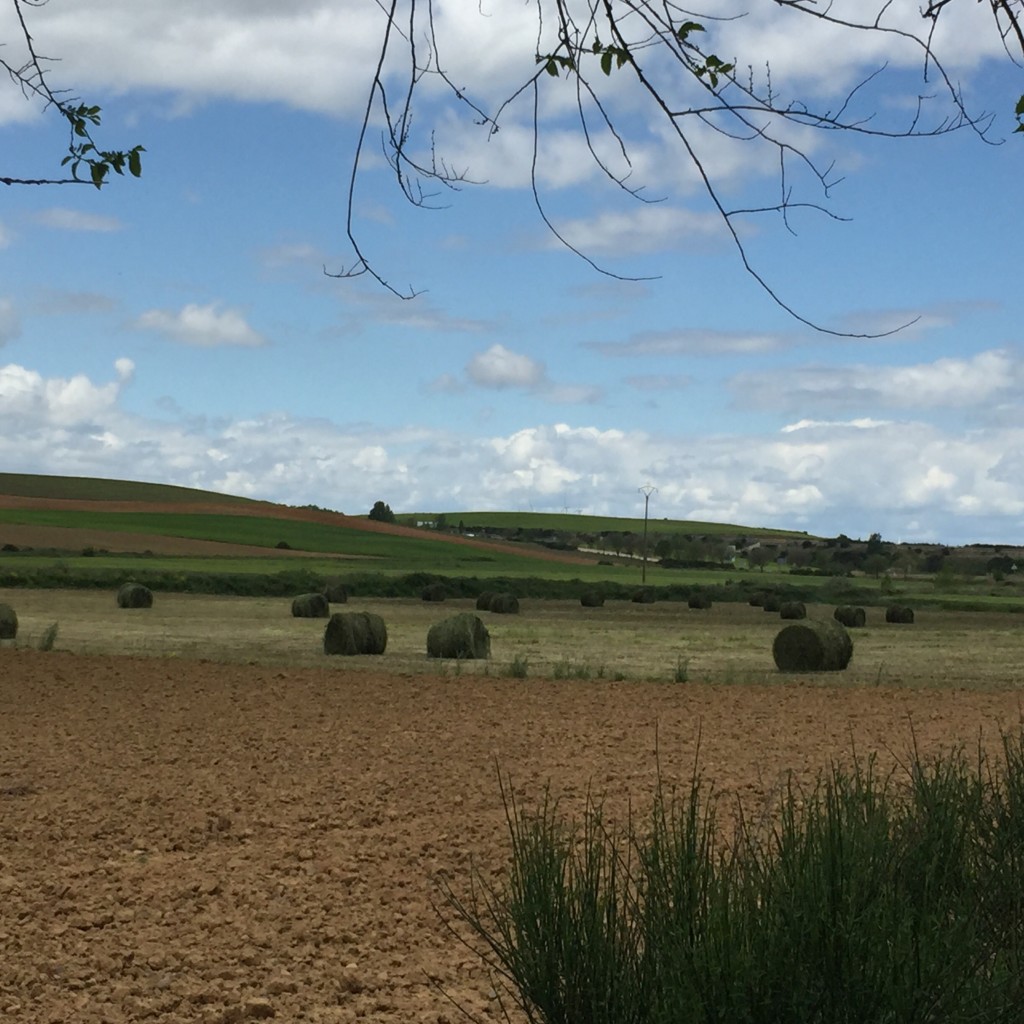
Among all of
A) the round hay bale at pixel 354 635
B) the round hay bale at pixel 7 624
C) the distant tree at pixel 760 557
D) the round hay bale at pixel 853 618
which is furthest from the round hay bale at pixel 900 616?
the distant tree at pixel 760 557

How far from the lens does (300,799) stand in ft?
37.8

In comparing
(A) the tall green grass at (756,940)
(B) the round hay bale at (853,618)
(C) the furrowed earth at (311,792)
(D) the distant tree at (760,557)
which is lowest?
(C) the furrowed earth at (311,792)

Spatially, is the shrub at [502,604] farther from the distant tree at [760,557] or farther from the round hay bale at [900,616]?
the distant tree at [760,557]

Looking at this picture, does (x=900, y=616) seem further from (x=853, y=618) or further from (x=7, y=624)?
(x=7, y=624)

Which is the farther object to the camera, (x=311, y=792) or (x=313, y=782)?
(x=313, y=782)

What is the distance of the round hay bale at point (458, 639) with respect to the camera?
83.3 ft

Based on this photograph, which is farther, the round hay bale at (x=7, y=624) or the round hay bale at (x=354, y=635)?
the round hay bale at (x=7, y=624)

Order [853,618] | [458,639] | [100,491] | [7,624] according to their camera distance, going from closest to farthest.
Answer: [458,639]
[7,624]
[853,618]
[100,491]

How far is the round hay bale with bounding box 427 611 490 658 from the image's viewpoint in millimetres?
25391

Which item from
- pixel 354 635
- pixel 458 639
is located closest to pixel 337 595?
pixel 354 635

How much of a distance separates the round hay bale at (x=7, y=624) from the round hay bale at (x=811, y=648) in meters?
13.9

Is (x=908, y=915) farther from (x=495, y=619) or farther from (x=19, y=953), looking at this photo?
(x=495, y=619)

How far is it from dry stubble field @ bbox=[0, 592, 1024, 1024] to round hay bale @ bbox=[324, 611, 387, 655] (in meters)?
0.75

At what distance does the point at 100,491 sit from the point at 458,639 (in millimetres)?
76035
